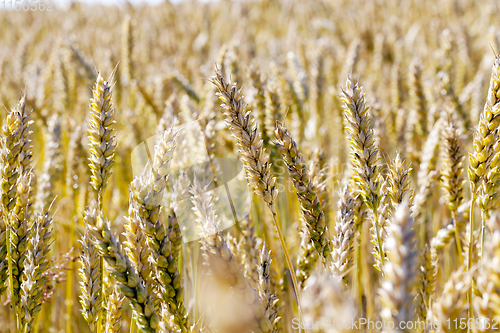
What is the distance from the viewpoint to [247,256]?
102 cm

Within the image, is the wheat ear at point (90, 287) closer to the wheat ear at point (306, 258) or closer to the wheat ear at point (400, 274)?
the wheat ear at point (306, 258)

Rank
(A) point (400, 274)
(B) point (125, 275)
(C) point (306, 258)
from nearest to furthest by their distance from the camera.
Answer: (A) point (400, 274) < (B) point (125, 275) < (C) point (306, 258)

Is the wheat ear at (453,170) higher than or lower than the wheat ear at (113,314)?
higher

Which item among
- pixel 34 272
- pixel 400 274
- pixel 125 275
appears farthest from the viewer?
pixel 34 272

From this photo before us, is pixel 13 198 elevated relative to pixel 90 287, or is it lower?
elevated

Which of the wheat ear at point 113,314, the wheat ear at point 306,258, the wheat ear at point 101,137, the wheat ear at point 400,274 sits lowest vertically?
the wheat ear at point 113,314

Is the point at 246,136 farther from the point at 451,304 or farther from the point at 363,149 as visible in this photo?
the point at 451,304

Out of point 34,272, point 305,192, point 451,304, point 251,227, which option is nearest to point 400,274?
point 451,304

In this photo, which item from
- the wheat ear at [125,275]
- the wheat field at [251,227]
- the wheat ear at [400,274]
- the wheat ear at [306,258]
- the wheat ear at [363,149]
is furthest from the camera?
the wheat ear at [306,258]

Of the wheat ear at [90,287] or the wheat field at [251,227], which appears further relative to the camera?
the wheat ear at [90,287]

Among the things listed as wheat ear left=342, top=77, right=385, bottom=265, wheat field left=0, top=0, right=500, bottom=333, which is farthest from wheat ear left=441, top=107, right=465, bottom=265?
wheat ear left=342, top=77, right=385, bottom=265

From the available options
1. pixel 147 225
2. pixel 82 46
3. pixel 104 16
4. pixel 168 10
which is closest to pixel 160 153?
pixel 147 225

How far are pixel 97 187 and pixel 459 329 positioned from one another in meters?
0.83

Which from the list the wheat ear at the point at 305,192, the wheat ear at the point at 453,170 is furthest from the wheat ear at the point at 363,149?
the wheat ear at the point at 453,170
